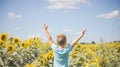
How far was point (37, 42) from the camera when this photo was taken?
658 cm

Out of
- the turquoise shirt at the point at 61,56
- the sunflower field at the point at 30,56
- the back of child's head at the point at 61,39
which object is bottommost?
the sunflower field at the point at 30,56

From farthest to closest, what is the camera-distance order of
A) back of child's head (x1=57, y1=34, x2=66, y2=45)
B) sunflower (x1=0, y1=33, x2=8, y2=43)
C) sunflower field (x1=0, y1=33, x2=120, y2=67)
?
sunflower (x1=0, y1=33, x2=8, y2=43), sunflower field (x1=0, y1=33, x2=120, y2=67), back of child's head (x1=57, y1=34, x2=66, y2=45)

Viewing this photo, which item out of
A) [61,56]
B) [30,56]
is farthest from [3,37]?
[61,56]

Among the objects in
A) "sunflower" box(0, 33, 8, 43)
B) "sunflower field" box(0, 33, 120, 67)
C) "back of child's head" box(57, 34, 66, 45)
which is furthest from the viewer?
"sunflower" box(0, 33, 8, 43)

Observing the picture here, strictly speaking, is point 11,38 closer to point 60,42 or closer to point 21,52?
point 21,52

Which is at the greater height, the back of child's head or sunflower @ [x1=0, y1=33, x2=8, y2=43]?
the back of child's head

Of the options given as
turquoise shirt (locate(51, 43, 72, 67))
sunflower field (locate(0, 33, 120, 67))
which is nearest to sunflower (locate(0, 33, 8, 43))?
sunflower field (locate(0, 33, 120, 67))

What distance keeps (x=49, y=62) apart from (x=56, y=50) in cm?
152

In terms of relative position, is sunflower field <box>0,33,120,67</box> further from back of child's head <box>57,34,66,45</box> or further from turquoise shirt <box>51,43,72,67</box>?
back of child's head <box>57,34,66,45</box>

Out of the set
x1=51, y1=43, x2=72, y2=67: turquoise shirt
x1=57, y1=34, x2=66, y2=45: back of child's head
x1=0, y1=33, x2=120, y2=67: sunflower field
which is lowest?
x1=0, y1=33, x2=120, y2=67: sunflower field

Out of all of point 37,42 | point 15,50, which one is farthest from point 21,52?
point 37,42

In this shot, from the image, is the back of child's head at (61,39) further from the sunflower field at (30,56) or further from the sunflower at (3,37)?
the sunflower at (3,37)

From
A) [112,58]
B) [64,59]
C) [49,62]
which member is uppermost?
[64,59]

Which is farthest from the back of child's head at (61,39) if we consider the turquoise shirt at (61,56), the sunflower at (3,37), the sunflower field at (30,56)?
the sunflower at (3,37)
